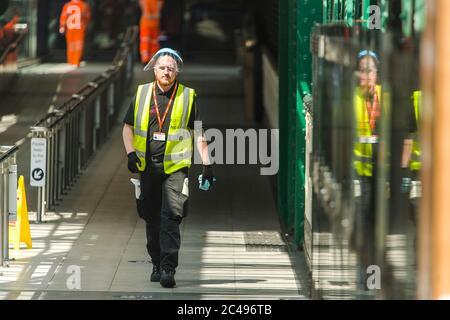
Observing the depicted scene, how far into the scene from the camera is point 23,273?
10.9 meters

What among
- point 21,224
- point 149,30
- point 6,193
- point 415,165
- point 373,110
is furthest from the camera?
point 149,30

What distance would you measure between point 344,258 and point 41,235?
615cm

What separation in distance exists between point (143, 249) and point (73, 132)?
15.0 feet

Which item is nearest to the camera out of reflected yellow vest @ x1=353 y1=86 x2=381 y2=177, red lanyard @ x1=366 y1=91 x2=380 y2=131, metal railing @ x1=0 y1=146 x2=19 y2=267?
red lanyard @ x1=366 y1=91 x2=380 y2=131

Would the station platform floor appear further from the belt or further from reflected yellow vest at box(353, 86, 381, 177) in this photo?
reflected yellow vest at box(353, 86, 381, 177)

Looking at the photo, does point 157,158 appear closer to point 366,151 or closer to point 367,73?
point 366,151

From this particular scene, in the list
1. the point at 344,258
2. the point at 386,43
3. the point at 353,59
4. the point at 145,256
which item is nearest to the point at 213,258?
the point at 145,256

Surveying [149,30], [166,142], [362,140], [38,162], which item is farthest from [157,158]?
[149,30]

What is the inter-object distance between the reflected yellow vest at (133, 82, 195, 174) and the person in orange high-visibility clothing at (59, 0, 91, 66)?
22.9 m

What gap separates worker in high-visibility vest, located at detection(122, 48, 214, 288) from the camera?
10117mm

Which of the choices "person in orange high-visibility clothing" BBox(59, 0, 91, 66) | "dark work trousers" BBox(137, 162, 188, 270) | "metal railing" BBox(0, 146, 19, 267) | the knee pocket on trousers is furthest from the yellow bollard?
"person in orange high-visibility clothing" BBox(59, 0, 91, 66)

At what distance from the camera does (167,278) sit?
10.3 metres

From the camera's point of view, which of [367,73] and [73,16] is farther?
[73,16]

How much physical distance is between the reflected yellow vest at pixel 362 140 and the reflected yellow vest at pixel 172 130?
3482mm
